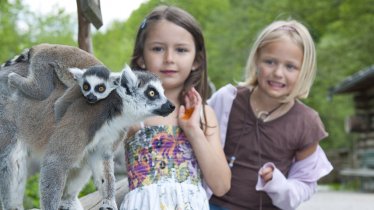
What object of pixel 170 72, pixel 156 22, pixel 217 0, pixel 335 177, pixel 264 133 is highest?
pixel 156 22

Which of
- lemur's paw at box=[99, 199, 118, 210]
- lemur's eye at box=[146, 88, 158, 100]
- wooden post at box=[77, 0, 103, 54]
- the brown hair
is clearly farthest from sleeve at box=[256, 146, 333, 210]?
wooden post at box=[77, 0, 103, 54]

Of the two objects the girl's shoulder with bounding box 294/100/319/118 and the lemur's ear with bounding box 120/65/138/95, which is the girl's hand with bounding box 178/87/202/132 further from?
the girl's shoulder with bounding box 294/100/319/118

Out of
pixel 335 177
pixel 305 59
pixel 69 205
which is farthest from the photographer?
pixel 335 177

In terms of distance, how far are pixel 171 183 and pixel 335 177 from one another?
1246 inches

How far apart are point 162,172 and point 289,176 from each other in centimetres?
119

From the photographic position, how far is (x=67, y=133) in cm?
256

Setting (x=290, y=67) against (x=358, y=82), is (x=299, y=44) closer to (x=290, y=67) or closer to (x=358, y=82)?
(x=290, y=67)

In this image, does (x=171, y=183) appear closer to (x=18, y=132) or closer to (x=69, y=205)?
(x=69, y=205)

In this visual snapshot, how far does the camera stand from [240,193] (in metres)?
4.03

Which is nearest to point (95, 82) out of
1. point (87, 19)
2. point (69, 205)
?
point (69, 205)

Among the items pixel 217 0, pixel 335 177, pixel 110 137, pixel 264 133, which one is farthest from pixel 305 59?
pixel 335 177

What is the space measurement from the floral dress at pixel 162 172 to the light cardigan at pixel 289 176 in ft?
1.99

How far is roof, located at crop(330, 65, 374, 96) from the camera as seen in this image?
1898cm

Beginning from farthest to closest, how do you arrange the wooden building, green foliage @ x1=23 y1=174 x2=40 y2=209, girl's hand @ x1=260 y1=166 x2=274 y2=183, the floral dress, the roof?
the wooden building, the roof, green foliage @ x1=23 y1=174 x2=40 y2=209, girl's hand @ x1=260 y1=166 x2=274 y2=183, the floral dress
